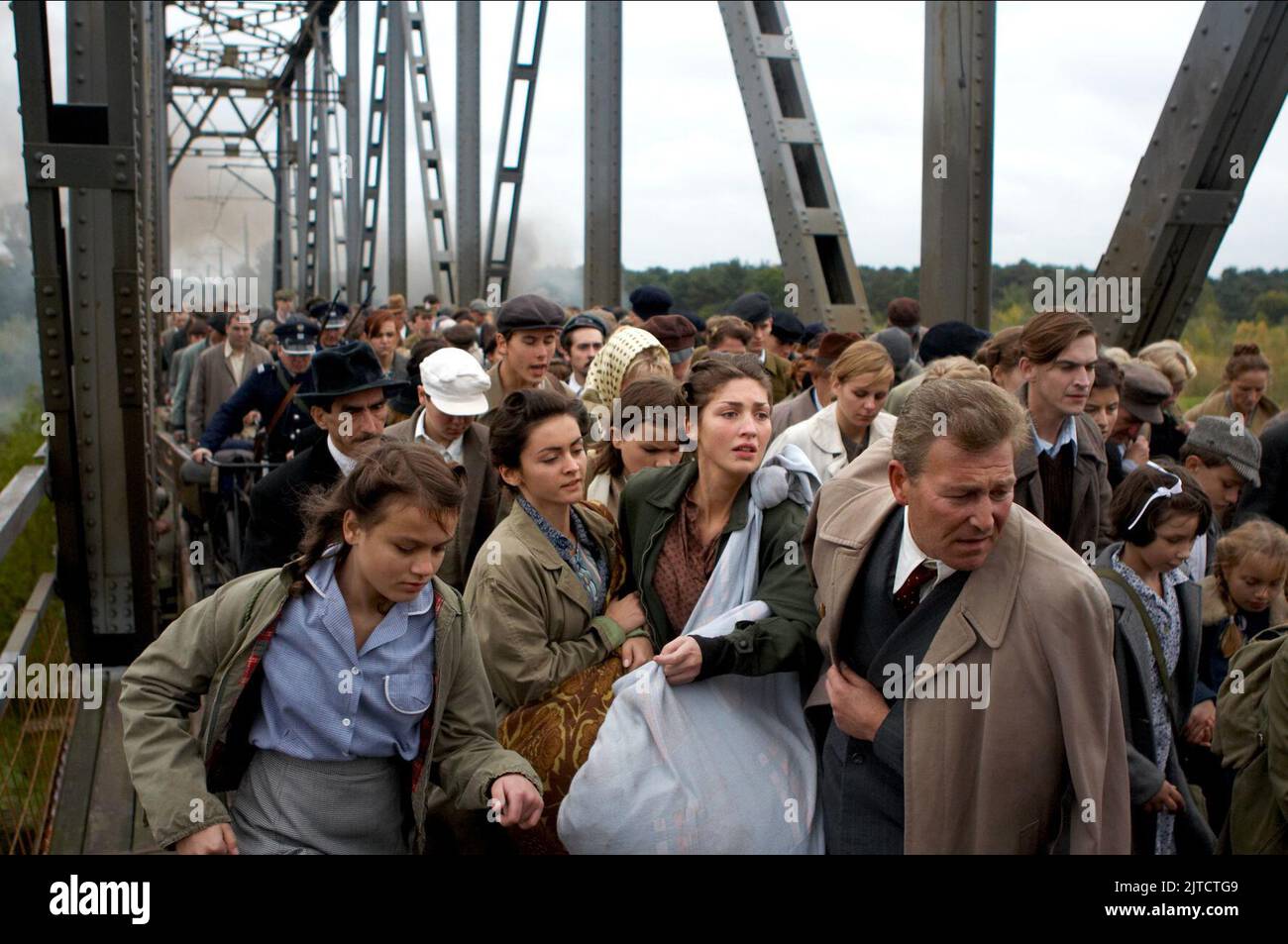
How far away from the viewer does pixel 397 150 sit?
24.2 metres

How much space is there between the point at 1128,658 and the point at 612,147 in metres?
10.3

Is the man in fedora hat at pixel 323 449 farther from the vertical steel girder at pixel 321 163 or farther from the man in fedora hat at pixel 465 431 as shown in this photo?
the vertical steel girder at pixel 321 163

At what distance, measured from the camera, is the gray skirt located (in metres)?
2.93

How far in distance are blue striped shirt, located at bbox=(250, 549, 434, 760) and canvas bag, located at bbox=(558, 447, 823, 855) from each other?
0.52m

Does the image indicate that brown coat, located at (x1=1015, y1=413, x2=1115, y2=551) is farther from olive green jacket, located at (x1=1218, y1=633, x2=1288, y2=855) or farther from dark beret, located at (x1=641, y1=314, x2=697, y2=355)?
dark beret, located at (x1=641, y1=314, x2=697, y2=355)

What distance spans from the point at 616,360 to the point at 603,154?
764cm

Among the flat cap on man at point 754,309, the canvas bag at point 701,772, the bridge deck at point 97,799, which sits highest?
the flat cap on man at point 754,309

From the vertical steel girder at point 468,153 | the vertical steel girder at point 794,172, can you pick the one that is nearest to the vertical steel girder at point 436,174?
the vertical steel girder at point 468,153

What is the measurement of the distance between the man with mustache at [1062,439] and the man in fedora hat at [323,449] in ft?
6.74

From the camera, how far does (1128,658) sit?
3314 millimetres

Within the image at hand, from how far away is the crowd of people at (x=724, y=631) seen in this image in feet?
8.96

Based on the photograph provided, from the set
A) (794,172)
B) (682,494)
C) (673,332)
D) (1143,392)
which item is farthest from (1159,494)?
(794,172)

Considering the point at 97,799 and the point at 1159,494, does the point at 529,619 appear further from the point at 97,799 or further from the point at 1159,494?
the point at 97,799

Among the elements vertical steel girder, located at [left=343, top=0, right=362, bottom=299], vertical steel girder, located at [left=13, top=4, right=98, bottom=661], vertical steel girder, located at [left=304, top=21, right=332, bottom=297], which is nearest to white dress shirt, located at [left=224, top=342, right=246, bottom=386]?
vertical steel girder, located at [left=13, top=4, right=98, bottom=661]
